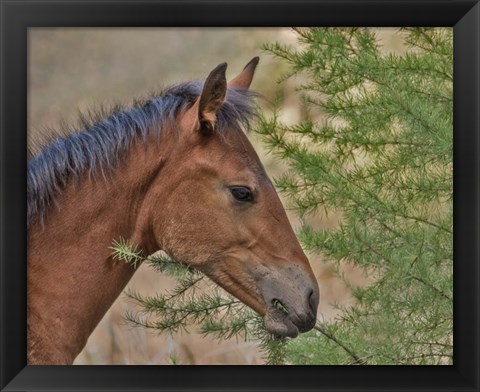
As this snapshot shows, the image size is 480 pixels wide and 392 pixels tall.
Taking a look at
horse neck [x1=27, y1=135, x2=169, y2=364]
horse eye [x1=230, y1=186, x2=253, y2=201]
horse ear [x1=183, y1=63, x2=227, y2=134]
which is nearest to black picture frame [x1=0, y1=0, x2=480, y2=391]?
horse neck [x1=27, y1=135, x2=169, y2=364]

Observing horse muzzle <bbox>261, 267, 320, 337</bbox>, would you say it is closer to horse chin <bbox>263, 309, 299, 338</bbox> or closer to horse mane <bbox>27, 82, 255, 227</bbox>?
horse chin <bbox>263, 309, 299, 338</bbox>

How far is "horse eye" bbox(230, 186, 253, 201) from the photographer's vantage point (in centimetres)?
284

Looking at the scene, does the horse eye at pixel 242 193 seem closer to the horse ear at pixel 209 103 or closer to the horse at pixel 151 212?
the horse at pixel 151 212

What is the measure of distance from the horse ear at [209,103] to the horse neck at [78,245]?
13 cm

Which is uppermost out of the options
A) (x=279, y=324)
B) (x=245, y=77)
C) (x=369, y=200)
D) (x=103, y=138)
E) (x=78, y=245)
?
(x=245, y=77)

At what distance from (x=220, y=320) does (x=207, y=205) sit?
448mm

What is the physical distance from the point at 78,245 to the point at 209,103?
535 millimetres

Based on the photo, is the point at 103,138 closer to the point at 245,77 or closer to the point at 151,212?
the point at 151,212

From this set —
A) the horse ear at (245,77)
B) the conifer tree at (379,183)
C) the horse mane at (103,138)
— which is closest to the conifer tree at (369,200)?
the conifer tree at (379,183)

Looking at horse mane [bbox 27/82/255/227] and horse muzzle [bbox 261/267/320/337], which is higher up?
horse mane [bbox 27/82/255/227]

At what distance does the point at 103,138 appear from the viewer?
112 inches

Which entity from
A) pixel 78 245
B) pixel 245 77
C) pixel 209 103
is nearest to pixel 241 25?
pixel 245 77

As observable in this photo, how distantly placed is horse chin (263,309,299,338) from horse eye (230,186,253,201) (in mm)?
315
